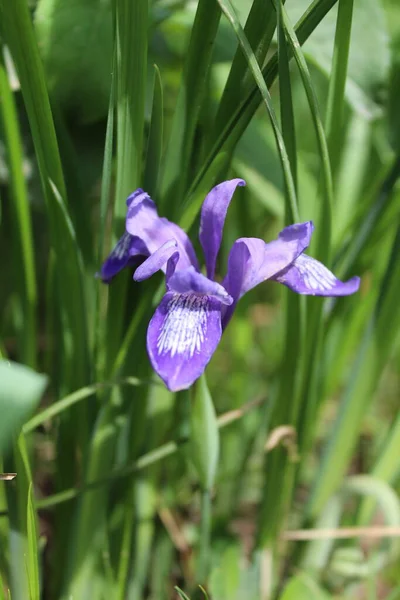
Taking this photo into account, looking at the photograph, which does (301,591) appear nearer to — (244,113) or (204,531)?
(204,531)

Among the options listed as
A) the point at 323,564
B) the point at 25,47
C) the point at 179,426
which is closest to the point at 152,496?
the point at 179,426

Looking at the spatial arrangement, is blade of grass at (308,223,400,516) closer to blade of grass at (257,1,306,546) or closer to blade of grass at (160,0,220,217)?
blade of grass at (257,1,306,546)

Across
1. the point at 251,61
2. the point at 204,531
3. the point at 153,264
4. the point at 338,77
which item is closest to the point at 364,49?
the point at 338,77

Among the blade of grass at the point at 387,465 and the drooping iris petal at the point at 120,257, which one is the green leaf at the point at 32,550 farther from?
the blade of grass at the point at 387,465

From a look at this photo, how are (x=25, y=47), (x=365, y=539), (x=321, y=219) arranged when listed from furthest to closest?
1. (x=365, y=539)
2. (x=321, y=219)
3. (x=25, y=47)

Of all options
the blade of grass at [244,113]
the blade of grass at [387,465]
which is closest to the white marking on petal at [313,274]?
the blade of grass at [244,113]

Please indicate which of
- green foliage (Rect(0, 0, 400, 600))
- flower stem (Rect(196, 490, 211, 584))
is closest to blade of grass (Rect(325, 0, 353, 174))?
green foliage (Rect(0, 0, 400, 600))

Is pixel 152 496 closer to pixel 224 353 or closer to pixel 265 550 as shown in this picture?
pixel 265 550
